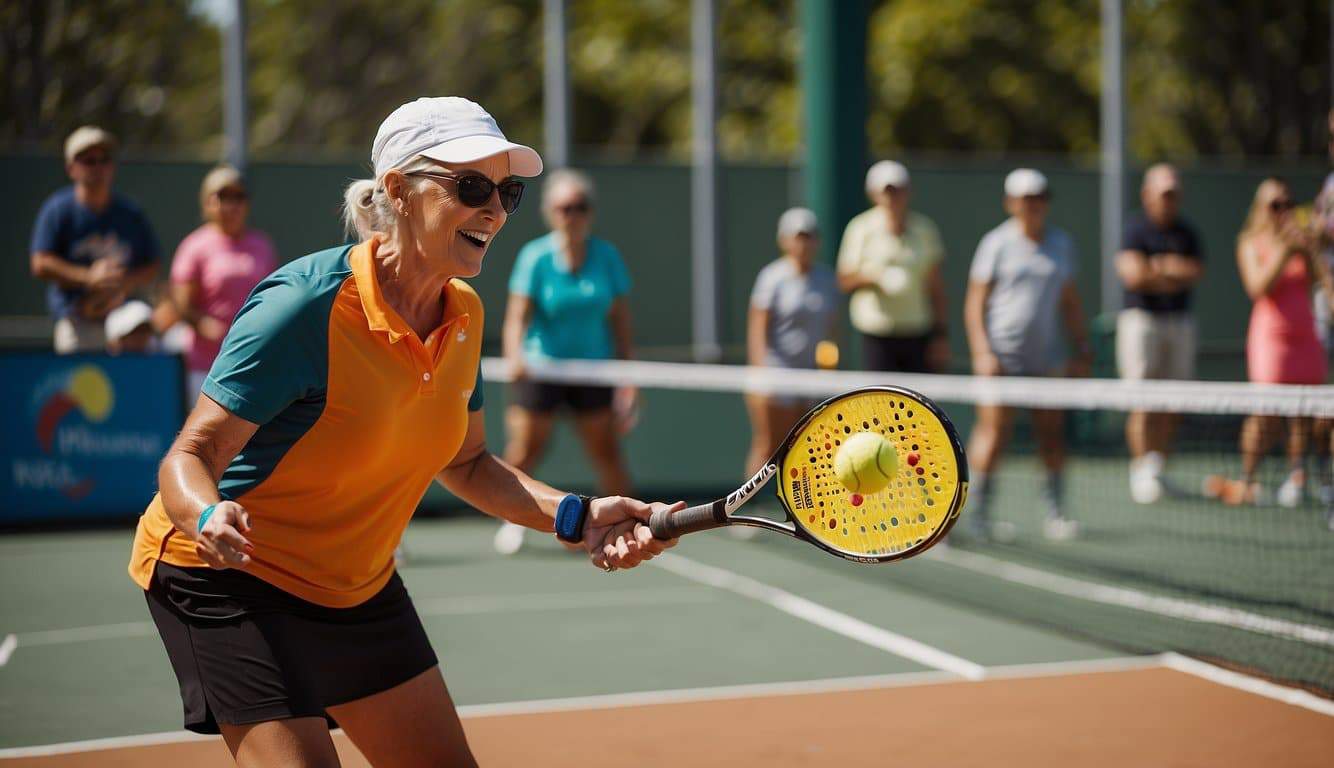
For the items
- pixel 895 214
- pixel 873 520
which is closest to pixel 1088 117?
pixel 895 214

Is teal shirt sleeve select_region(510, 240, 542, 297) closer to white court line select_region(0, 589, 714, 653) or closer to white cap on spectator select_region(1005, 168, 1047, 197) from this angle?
white court line select_region(0, 589, 714, 653)

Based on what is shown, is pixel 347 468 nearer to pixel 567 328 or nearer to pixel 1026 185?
pixel 567 328

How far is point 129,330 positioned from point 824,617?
4340mm

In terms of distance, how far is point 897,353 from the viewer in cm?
951

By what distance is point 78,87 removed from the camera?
16.1 meters

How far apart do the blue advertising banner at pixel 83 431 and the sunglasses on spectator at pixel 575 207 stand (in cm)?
229

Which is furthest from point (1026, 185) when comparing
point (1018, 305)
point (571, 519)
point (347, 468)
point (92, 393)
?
point (347, 468)

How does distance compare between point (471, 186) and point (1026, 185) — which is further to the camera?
point (1026, 185)

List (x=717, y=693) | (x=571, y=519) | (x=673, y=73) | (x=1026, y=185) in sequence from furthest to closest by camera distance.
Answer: (x=673, y=73)
(x=1026, y=185)
(x=717, y=693)
(x=571, y=519)

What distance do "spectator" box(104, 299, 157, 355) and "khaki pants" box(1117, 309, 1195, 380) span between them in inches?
229

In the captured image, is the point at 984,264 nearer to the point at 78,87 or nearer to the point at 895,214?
the point at 895,214

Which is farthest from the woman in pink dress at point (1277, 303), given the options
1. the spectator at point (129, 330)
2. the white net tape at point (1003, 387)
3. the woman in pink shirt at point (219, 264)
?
the spectator at point (129, 330)

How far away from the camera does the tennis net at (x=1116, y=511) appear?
21.9 feet

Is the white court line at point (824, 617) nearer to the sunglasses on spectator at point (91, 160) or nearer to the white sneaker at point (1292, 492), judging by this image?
the sunglasses on spectator at point (91, 160)
